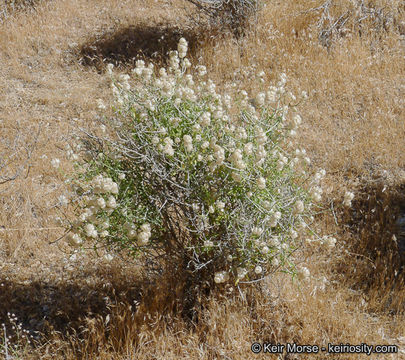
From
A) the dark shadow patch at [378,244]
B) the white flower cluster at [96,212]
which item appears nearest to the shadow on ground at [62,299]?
the white flower cluster at [96,212]

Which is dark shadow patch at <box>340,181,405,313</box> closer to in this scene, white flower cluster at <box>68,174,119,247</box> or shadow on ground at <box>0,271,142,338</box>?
shadow on ground at <box>0,271,142,338</box>

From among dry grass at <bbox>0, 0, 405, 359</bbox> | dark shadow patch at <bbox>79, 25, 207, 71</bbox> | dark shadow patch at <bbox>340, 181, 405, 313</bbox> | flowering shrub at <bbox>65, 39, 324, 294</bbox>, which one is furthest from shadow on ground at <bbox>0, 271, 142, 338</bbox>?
dark shadow patch at <bbox>79, 25, 207, 71</bbox>

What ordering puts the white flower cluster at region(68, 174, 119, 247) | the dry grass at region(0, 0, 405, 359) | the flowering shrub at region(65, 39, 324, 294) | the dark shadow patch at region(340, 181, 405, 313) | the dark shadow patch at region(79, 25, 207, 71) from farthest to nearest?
the dark shadow patch at region(79, 25, 207, 71) < the dark shadow patch at region(340, 181, 405, 313) < the dry grass at region(0, 0, 405, 359) < the flowering shrub at region(65, 39, 324, 294) < the white flower cluster at region(68, 174, 119, 247)

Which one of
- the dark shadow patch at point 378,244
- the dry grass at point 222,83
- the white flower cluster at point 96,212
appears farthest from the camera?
the dark shadow patch at point 378,244

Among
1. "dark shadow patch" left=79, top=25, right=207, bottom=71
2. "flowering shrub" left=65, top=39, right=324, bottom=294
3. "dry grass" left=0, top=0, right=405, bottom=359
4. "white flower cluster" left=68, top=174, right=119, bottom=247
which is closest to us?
"white flower cluster" left=68, top=174, right=119, bottom=247

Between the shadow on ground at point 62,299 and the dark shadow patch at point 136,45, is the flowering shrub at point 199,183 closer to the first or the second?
the shadow on ground at point 62,299

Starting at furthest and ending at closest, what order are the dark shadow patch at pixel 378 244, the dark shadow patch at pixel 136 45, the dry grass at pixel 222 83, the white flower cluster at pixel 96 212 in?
the dark shadow patch at pixel 136 45
the dark shadow patch at pixel 378 244
the dry grass at pixel 222 83
the white flower cluster at pixel 96 212

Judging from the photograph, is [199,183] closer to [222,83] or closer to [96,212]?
[96,212]
